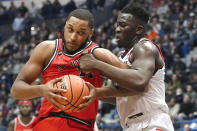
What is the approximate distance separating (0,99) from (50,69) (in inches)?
502

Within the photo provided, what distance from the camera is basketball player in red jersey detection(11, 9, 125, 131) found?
3506 millimetres

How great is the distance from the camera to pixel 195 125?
29.7 ft

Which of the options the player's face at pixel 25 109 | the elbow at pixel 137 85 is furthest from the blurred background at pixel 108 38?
the elbow at pixel 137 85

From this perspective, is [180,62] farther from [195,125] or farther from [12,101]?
[12,101]

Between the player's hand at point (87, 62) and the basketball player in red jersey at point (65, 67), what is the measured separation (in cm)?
15

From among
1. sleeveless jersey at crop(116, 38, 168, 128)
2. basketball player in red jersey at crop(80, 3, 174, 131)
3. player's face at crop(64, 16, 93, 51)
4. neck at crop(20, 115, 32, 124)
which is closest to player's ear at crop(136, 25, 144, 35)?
basketball player in red jersey at crop(80, 3, 174, 131)

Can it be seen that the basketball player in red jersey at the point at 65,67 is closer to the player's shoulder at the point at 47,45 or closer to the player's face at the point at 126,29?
the player's shoulder at the point at 47,45

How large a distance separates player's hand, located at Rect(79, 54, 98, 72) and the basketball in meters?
0.16

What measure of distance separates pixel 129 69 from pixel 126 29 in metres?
0.73

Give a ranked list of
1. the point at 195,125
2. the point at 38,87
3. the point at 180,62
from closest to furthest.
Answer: the point at 38,87, the point at 195,125, the point at 180,62

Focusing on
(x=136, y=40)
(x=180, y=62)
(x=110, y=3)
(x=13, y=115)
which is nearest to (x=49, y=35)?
(x=110, y=3)

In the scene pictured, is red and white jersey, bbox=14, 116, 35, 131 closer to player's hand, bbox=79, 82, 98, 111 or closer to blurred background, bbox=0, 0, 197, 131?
blurred background, bbox=0, 0, 197, 131

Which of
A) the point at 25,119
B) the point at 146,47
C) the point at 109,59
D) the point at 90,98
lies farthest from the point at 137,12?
the point at 25,119

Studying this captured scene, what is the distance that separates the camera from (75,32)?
352 centimetres
